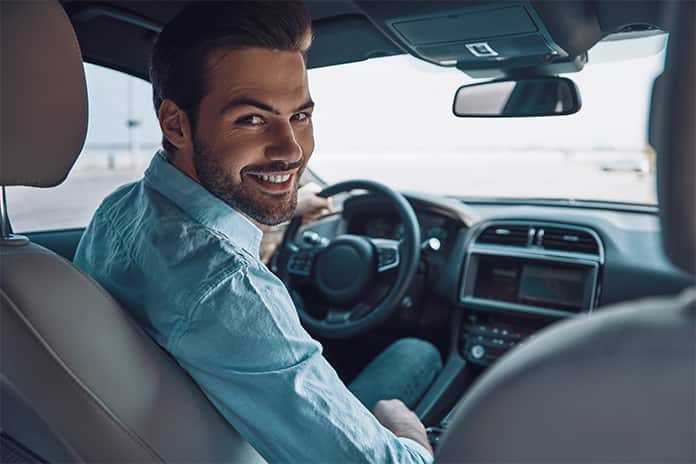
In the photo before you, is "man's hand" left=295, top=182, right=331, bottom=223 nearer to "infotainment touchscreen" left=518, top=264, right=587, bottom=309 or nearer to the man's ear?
"infotainment touchscreen" left=518, top=264, right=587, bottom=309

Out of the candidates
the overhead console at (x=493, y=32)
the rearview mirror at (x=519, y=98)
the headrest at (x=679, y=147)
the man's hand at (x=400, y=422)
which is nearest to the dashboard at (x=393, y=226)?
the rearview mirror at (x=519, y=98)

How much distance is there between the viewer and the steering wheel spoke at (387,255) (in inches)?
122

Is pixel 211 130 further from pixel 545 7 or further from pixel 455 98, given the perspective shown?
pixel 455 98

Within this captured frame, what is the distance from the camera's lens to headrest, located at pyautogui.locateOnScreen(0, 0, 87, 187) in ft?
4.09

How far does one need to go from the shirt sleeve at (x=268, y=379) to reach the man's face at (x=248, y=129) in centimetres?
34

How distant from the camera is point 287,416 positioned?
1260 millimetres

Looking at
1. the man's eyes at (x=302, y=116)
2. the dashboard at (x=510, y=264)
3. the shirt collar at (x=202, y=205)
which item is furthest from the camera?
the dashboard at (x=510, y=264)

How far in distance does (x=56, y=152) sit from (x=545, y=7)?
125 cm

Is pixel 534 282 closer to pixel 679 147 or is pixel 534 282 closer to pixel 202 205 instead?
pixel 202 205

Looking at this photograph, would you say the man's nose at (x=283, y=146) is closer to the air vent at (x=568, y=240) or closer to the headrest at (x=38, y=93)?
the headrest at (x=38, y=93)

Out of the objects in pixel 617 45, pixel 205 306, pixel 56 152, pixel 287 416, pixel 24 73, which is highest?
pixel 617 45

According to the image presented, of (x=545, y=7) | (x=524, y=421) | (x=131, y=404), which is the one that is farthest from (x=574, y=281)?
(x=524, y=421)

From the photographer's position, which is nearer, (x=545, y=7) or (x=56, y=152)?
(x=56, y=152)

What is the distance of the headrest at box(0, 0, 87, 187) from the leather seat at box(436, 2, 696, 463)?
3.08ft
